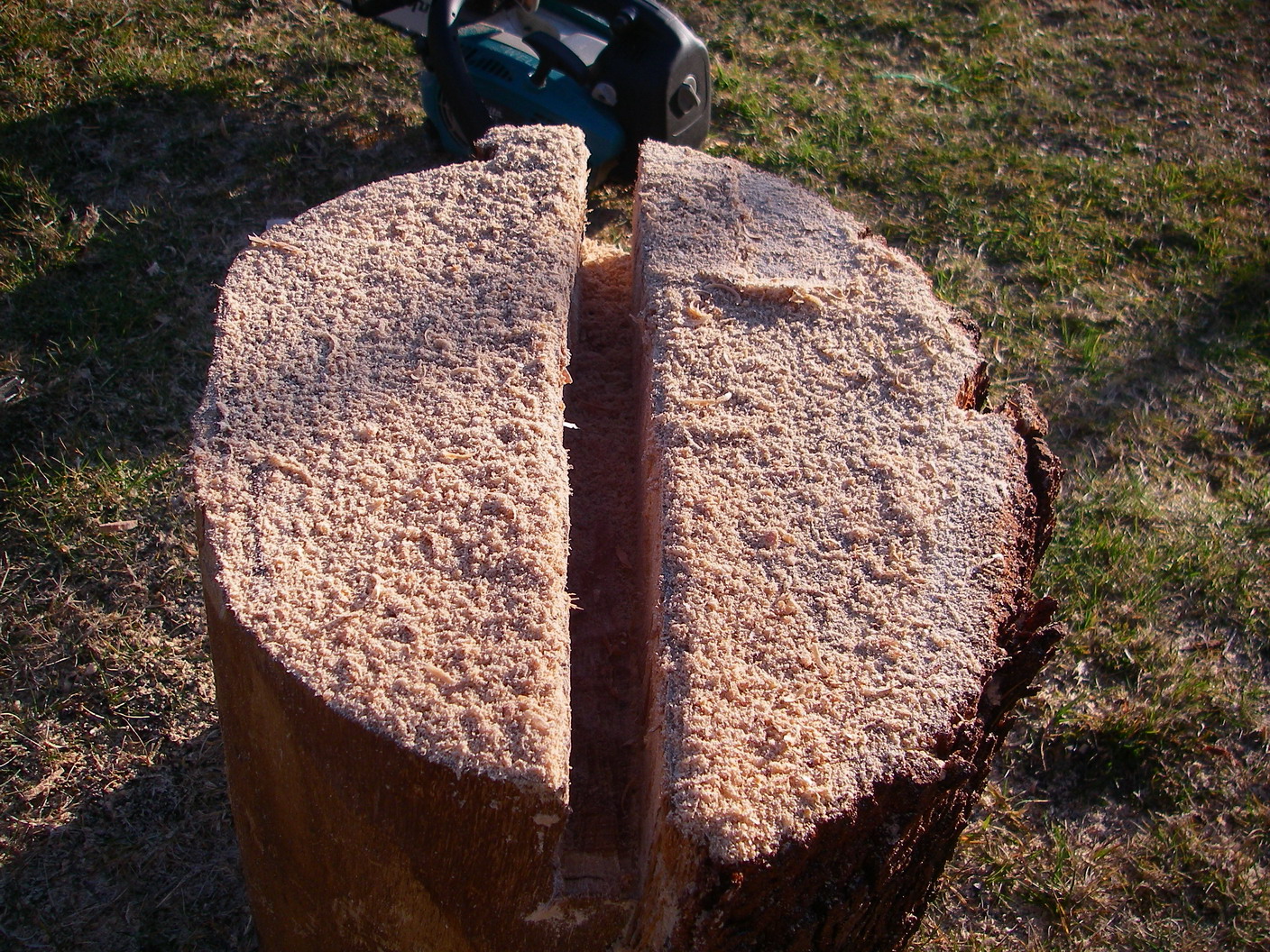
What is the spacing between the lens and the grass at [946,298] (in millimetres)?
1988

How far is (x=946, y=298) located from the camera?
3178 millimetres

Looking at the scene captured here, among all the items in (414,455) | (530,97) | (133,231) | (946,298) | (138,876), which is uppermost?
(414,455)

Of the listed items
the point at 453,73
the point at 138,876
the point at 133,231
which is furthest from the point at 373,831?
the point at 133,231

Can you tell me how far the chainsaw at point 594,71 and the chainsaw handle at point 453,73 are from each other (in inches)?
5.3

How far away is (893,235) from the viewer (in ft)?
11.1

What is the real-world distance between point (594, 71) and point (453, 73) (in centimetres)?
51

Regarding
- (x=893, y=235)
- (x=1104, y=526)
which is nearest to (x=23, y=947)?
(x=1104, y=526)

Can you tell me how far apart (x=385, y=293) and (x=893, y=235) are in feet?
7.42

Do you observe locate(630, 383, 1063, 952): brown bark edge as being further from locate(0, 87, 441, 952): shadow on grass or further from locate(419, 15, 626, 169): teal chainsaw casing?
locate(419, 15, 626, 169): teal chainsaw casing

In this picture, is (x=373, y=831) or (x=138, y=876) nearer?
(x=373, y=831)

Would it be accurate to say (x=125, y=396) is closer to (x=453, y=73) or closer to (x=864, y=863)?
(x=453, y=73)

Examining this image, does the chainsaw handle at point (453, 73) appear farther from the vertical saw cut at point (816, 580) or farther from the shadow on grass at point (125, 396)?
the vertical saw cut at point (816, 580)

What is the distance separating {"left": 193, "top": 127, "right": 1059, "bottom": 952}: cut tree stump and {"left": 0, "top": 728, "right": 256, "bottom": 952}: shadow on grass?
35cm

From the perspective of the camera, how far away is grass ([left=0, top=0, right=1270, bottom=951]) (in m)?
1.99
